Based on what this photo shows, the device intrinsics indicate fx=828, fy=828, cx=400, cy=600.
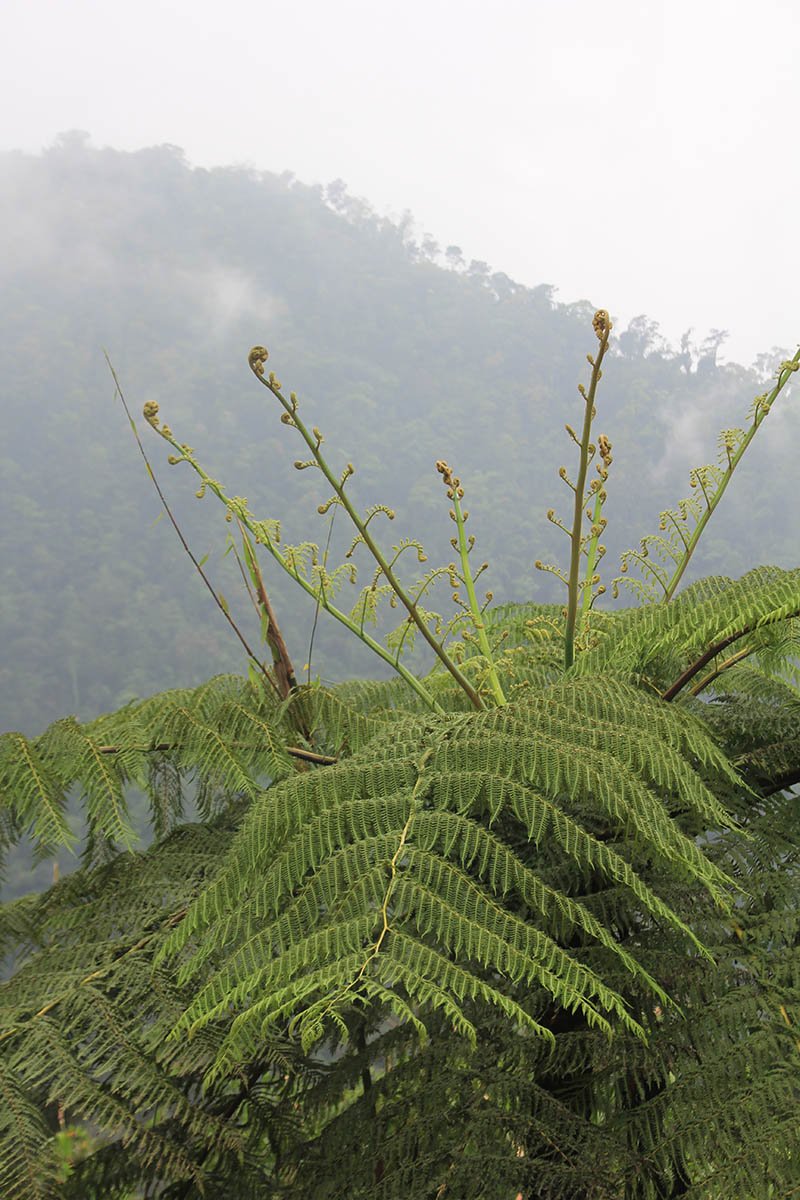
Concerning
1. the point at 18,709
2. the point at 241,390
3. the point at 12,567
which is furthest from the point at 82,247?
the point at 18,709

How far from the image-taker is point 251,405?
38938mm

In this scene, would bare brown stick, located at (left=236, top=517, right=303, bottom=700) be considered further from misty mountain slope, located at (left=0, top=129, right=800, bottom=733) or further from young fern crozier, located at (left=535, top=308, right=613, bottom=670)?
misty mountain slope, located at (left=0, top=129, right=800, bottom=733)

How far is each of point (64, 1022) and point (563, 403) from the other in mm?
39951

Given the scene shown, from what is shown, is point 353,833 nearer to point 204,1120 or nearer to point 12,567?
point 204,1120

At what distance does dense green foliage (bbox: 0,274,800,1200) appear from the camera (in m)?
0.49

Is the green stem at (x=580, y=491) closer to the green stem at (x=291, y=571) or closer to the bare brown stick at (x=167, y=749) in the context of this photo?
the green stem at (x=291, y=571)

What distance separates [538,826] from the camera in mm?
556

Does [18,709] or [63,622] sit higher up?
[63,622]

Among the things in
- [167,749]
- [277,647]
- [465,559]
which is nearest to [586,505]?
[465,559]

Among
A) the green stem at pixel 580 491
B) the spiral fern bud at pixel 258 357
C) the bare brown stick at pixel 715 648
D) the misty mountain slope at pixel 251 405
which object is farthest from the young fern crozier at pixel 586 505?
the misty mountain slope at pixel 251 405

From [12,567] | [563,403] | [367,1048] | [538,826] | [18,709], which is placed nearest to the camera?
[538,826]

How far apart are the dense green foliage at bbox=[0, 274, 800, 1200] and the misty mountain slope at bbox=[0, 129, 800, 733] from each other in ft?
67.0

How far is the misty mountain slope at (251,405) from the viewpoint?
28688 millimetres

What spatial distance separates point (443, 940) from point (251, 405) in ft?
132
